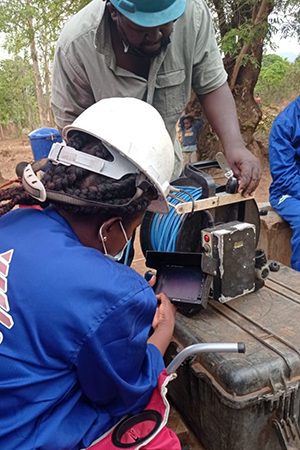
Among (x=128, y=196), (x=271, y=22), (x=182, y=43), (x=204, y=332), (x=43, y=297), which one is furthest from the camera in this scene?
(x=271, y=22)

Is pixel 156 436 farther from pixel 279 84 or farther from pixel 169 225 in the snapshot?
pixel 279 84

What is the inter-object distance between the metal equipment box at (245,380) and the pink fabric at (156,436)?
27cm

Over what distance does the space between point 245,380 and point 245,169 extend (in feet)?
3.56

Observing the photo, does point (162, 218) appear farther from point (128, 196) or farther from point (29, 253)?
point (29, 253)

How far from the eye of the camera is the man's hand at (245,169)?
2.10 meters

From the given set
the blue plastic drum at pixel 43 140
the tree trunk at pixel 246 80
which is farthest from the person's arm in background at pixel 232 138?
the tree trunk at pixel 246 80

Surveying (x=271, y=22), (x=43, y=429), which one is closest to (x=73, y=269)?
(x=43, y=429)

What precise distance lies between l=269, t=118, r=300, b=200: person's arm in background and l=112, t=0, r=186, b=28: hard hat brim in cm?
202

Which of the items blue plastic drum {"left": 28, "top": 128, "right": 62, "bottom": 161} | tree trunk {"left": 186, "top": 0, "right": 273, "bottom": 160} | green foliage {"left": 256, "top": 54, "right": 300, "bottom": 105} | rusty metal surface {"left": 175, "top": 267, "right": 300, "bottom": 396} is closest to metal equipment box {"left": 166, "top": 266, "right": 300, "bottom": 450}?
rusty metal surface {"left": 175, "top": 267, "right": 300, "bottom": 396}

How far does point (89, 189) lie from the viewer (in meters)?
1.25

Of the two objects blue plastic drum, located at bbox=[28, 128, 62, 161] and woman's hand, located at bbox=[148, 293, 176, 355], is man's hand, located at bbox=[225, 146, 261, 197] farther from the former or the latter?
blue plastic drum, located at bbox=[28, 128, 62, 161]

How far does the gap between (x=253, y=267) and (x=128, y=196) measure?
93 cm

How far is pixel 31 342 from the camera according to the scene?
3.64 feet

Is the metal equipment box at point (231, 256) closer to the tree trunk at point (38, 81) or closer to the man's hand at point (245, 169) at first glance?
the man's hand at point (245, 169)
